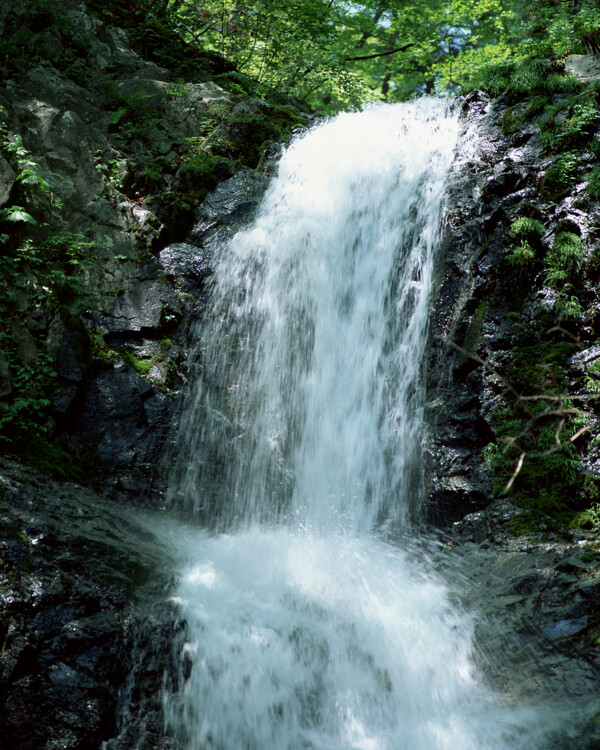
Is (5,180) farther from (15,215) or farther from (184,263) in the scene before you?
(184,263)

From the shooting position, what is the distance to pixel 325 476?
22.7 ft

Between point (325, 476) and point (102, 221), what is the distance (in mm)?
4782

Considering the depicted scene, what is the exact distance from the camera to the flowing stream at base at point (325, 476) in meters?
4.07

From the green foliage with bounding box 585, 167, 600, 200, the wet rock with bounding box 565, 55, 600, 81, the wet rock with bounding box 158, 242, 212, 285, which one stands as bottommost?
the wet rock with bounding box 158, 242, 212, 285

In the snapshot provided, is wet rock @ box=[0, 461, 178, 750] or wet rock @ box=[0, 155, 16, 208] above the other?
wet rock @ box=[0, 155, 16, 208]

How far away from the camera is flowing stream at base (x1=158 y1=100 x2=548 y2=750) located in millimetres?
4074

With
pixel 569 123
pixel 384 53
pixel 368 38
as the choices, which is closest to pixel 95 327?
pixel 569 123

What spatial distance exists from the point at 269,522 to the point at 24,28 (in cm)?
870

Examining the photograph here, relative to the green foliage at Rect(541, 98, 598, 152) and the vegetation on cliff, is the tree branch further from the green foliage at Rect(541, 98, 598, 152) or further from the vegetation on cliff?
the green foliage at Rect(541, 98, 598, 152)

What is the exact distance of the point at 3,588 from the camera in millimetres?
4035

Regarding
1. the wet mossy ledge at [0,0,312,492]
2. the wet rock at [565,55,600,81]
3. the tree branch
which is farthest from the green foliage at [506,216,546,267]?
the tree branch

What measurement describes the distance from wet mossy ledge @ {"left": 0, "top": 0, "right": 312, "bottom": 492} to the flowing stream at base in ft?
2.09

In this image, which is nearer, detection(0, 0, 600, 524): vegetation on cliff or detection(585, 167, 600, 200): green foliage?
detection(0, 0, 600, 524): vegetation on cliff

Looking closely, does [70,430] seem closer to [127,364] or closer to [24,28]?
[127,364]
